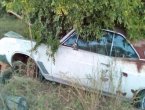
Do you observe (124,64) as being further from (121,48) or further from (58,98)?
(58,98)

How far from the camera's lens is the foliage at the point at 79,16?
7.55 meters

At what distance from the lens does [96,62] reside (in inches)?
310

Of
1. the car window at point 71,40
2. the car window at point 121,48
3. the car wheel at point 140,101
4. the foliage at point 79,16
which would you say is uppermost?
the foliage at point 79,16

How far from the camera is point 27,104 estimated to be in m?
6.76

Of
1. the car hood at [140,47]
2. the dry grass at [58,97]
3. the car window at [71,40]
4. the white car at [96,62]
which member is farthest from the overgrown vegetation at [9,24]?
the car hood at [140,47]

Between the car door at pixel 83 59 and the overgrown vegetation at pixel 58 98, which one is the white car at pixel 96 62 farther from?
the overgrown vegetation at pixel 58 98

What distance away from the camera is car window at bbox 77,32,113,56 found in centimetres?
791

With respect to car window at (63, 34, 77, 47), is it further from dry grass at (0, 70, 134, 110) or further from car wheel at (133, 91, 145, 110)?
car wheel at (133, 91, 145, 110)

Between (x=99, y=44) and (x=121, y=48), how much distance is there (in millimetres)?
438

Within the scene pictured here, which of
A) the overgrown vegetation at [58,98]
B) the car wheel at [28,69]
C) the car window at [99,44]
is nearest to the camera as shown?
the overgrown vegetation at [58,98]

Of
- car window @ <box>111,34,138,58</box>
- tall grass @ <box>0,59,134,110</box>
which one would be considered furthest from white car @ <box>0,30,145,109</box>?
tall grass @ <box>0,59,134,110</box>

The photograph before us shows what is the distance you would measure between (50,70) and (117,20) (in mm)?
1690

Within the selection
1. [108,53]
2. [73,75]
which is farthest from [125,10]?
[73,75]

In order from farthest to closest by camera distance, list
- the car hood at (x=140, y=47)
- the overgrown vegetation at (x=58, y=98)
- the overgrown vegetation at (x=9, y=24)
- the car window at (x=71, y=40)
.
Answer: the overgrown vegetation at (x=9, y=24) < the car window at (x=71, y=40) < the car hood at (x=140, y=47) < the overgrown vegetation at (x=58, y=98)
